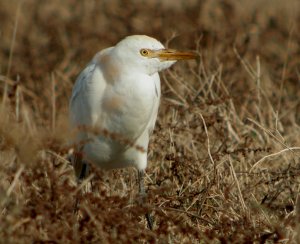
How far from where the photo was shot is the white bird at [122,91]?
4.98 metres

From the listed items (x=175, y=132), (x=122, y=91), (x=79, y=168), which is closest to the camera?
(x=122, y=91)

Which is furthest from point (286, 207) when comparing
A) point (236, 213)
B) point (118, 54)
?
point (118, 54)

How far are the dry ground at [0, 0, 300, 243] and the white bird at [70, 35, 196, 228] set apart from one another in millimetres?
189

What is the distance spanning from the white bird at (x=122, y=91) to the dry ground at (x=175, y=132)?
189mm

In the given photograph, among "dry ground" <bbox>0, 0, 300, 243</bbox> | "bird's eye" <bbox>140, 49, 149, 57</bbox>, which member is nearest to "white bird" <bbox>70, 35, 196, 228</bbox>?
"bird's eye" <bbox>140, 49, 149, 57</bbox>

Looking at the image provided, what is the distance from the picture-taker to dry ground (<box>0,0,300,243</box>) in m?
3.85

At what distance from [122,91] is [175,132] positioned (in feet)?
3.50

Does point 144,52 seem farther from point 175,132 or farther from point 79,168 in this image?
point 175,132

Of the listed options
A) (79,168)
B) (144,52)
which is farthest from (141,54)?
(79,168)

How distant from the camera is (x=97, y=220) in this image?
152 inches

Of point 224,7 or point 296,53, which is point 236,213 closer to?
point 296,53

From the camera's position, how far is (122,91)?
4.99 metres

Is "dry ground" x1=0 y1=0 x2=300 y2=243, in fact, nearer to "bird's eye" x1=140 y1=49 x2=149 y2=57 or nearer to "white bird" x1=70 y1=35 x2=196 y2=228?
"white bird" x1=70 y1=35 x2=196 y2=228

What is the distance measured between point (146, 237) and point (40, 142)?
2.11ft
